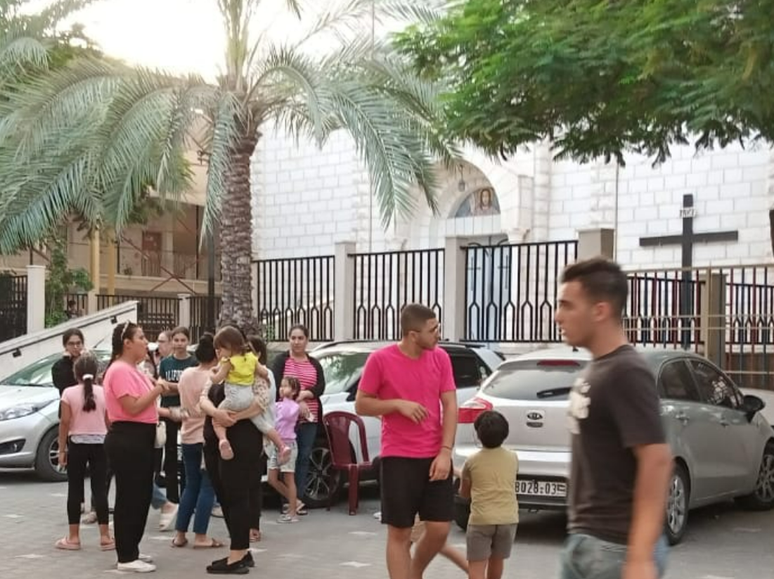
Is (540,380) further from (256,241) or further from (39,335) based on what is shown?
(256,241)

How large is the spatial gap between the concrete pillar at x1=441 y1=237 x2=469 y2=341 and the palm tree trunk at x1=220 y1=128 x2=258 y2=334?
10.7 ft

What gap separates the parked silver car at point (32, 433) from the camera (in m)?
12.4

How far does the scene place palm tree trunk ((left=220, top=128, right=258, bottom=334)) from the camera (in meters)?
16.1

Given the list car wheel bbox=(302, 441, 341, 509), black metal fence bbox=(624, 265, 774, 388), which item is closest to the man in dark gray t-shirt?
car wheel bbox=(302, 441, 341, 509)

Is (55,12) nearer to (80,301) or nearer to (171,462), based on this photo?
(80,301)

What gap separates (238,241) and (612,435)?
13.6 meters

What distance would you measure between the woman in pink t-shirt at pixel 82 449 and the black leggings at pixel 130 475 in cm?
93

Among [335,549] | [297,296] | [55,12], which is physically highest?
[55,12]

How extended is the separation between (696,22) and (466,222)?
17470mm

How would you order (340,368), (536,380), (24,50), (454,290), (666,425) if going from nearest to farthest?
(666,425) < (536,380) < (340,368) < (24,50) < (454,290)

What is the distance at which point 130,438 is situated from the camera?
25.0 ft

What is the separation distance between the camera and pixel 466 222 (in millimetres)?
26172

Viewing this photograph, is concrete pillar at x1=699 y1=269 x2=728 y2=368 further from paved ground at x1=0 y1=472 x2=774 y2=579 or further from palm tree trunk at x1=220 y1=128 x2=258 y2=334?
palm tree trunk at x1=220 y1=128 x2=258 y2=334

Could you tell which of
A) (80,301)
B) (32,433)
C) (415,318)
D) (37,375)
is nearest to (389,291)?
(37,375)
